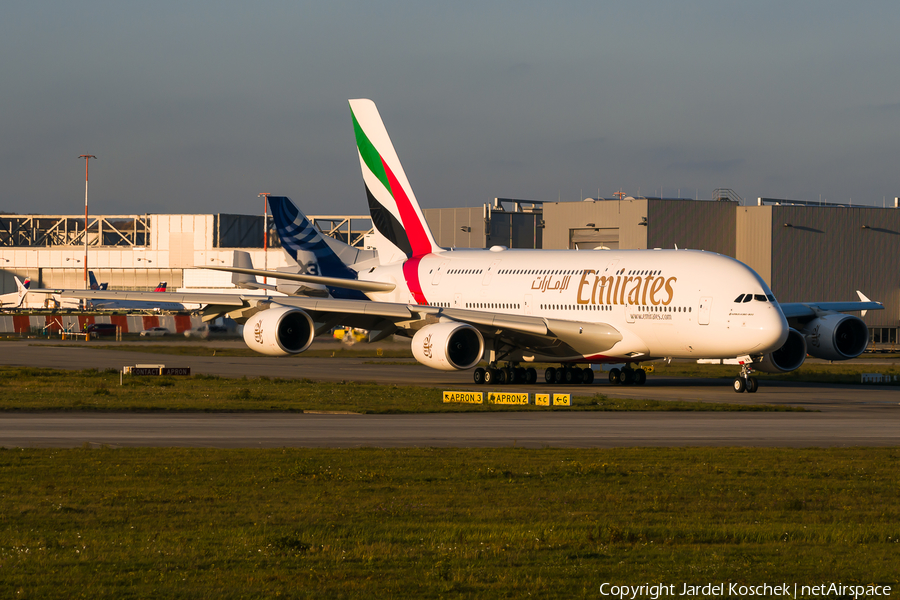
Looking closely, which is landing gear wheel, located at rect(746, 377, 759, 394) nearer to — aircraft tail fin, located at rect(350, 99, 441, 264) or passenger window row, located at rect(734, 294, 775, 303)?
passenger window row, located at rect(734, 294, 775, 303)

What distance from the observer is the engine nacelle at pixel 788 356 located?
43.3 m

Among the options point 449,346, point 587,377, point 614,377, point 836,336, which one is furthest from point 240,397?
point 836,336

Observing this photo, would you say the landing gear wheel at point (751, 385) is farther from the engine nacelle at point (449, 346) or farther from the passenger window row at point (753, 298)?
the engine nacelle at point (449, 346)

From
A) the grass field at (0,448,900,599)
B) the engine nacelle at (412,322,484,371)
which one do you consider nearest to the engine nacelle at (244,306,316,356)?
the engine nacelle at (412,322,484,371)

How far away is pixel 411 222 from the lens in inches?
2034

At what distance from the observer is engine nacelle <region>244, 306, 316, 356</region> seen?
4144 cm

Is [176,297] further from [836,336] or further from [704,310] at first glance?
[836,336]

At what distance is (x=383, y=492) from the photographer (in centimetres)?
1652

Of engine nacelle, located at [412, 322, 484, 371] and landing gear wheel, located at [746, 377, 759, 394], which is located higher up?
engine nacelle, located at [412, 322, 484, 371]

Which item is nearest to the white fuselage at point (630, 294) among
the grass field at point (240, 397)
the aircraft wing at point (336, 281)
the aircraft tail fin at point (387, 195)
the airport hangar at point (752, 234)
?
the aircraft wing at point (336, 281)

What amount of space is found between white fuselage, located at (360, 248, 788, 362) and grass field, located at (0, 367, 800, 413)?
16.7 ft

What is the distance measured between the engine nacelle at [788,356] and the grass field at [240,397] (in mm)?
9963

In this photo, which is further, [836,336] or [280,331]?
[836,336]

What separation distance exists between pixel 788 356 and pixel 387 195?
1977 centimetres
